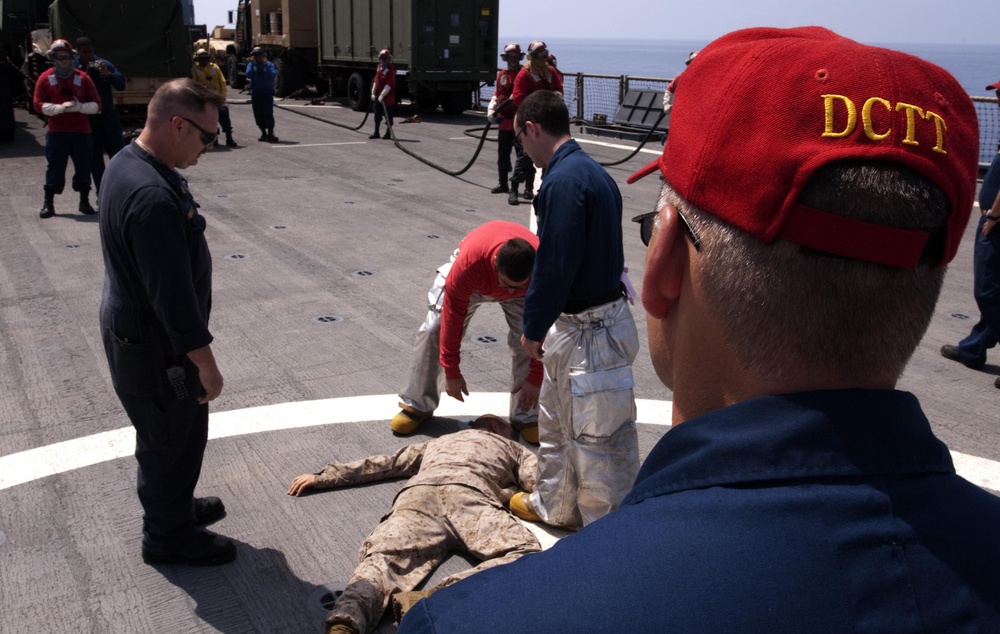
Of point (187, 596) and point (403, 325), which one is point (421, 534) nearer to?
point (187, 596)

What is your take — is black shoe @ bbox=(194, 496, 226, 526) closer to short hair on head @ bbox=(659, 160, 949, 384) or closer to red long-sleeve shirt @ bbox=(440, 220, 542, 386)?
red long-sleeve shirt @ bbox=(440, 220, 542, 386)

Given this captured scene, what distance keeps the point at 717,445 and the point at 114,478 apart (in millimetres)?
4399

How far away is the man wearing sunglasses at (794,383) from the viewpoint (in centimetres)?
87

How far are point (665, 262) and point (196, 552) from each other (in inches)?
131

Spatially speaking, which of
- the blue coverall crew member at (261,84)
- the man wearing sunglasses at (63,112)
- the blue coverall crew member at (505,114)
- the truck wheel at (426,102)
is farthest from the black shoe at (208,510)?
the truck wheel at (426,102)

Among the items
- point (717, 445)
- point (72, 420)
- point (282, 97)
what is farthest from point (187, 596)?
point (282, 97)

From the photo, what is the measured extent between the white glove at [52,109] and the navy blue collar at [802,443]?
11222 millimetres

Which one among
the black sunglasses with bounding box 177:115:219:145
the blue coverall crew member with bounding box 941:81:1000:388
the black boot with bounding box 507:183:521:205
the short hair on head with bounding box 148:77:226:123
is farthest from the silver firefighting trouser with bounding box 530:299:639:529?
the black boot with bounding box 507:183:521:205

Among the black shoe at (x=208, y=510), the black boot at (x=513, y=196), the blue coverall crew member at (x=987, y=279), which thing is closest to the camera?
the black shoe at (x=208, y=510)

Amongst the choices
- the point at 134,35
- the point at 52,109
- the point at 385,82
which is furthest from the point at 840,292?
the point at 134,35

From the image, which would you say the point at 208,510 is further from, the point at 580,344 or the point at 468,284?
the point at 580,344

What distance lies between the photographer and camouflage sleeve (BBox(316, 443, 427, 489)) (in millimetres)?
4508

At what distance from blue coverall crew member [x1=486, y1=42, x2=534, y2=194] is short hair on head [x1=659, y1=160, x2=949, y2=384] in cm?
1080

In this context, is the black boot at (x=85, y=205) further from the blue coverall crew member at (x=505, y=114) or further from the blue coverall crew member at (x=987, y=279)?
the blue coverall crew member at (x=987, y=279)
